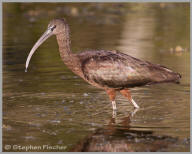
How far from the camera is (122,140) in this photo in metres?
8.45

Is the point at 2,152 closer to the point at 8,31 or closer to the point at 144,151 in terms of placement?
the point at 144,151

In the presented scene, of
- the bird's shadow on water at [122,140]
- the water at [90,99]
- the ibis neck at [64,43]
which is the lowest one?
the bird's shadow on water at [122,140]

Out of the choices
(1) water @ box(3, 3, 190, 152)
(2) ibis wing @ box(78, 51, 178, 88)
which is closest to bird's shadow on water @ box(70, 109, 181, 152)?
(1) water @ box(3, 3, 190, 152)

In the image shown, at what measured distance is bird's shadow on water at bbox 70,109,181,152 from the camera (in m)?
8.15

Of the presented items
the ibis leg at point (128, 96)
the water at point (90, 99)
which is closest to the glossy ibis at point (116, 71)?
the ibis leg at point (128, 96)

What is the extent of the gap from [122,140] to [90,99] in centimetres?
277

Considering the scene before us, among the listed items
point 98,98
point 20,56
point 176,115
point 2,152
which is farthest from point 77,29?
point 2,152

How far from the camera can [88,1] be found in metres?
26.4

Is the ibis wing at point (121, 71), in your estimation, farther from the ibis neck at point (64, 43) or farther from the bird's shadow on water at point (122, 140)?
the bird's shadow on water at point (122, 140)

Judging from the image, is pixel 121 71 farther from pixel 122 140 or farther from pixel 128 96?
pixel 122 140

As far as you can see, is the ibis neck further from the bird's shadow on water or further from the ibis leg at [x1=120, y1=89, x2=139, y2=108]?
the bird's shadow on water

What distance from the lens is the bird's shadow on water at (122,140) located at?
815cm

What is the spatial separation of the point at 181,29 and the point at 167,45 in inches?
102

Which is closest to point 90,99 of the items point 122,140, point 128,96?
point 128,96
